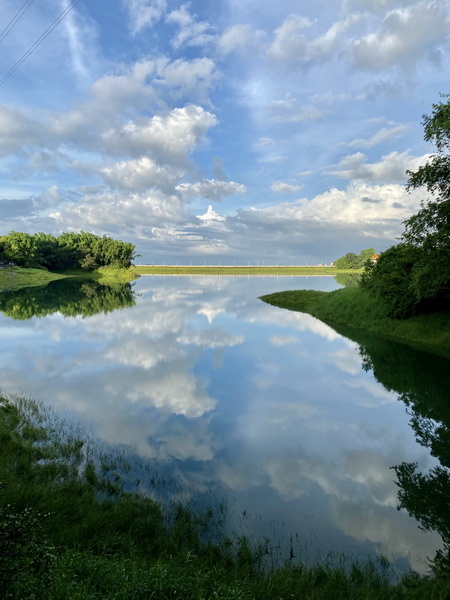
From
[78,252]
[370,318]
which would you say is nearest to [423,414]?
[370,318]

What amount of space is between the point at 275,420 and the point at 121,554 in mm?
10105

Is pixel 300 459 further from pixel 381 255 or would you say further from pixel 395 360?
pixel 381 255

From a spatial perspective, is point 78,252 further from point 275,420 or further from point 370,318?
point 275,420

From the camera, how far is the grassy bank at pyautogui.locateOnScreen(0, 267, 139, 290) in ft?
310

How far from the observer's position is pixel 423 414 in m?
17.2

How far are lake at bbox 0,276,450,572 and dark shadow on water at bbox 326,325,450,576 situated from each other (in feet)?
0.21

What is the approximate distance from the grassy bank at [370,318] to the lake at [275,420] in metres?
2.54

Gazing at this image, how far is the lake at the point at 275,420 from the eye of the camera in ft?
30.9

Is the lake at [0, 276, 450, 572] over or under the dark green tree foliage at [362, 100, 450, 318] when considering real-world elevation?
under

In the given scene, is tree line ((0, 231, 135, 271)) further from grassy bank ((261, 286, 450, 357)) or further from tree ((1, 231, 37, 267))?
grassy bank ((261, 286, 450, 357))

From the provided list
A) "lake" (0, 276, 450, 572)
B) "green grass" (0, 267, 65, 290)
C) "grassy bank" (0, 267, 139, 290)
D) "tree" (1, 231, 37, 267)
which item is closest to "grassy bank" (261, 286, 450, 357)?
"lake" (0, 276, 450, 572)

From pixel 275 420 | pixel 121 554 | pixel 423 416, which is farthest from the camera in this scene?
pixel 423 416

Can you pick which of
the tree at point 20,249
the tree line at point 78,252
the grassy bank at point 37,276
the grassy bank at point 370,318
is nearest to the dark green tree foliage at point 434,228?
the grassy bank at point 370,318

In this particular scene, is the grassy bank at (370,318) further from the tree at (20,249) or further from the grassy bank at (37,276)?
Result: the tree at (20,249)
